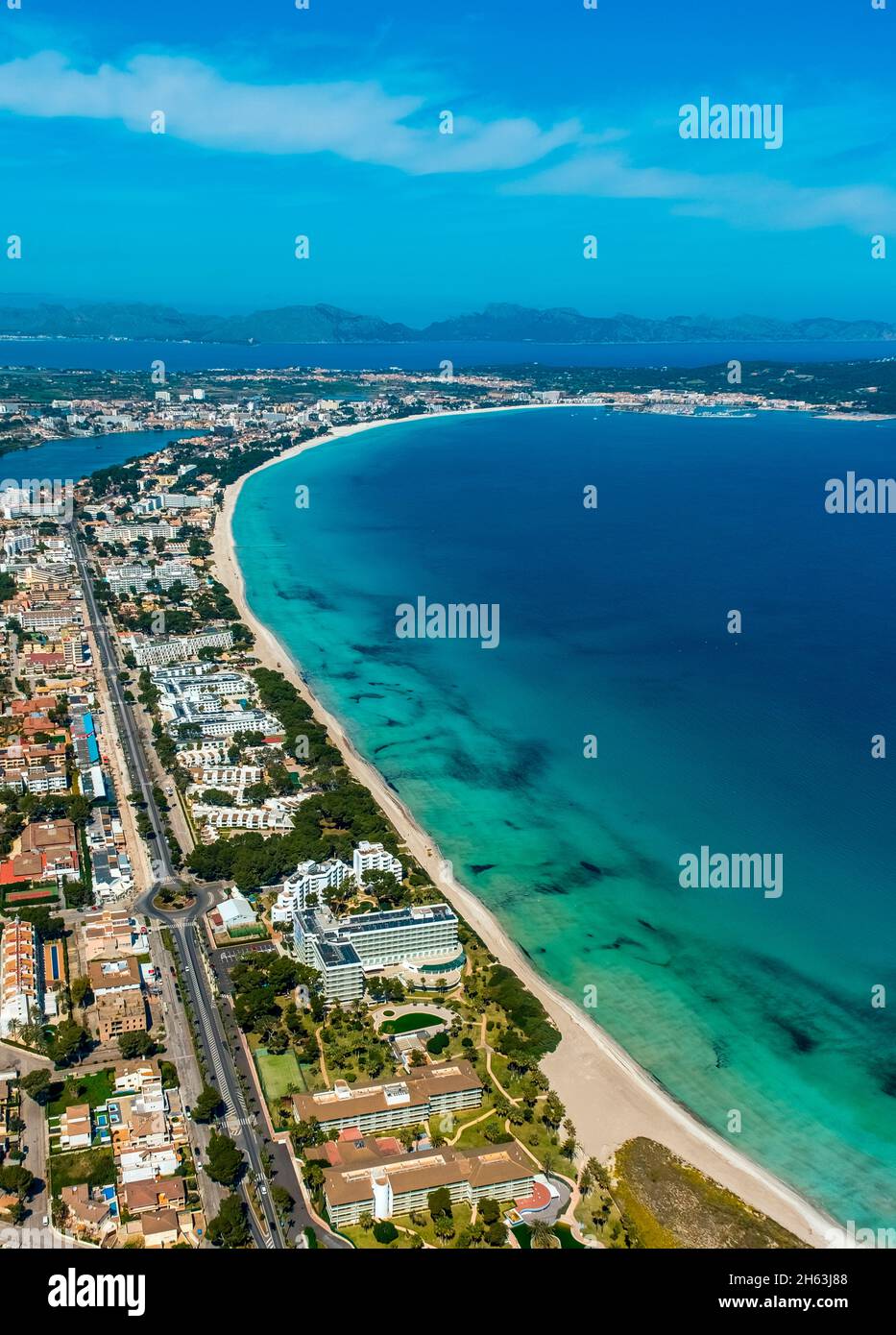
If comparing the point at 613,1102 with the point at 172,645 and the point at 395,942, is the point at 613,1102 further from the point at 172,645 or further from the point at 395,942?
the point at 172,645

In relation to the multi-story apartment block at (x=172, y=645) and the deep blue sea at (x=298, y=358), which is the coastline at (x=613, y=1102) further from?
the deep blue sea at (x=298, y=358)

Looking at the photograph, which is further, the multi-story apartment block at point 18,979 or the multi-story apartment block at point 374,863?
the multi-story apartment block at point 374,863

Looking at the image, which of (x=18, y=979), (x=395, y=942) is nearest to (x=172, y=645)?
(x=18, y=979)

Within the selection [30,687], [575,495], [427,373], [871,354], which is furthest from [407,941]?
[871,354]

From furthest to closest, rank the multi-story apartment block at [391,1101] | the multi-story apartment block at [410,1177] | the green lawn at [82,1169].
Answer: the multi-story apartment block at [391,1101] < the green lawn at [82,1169] < the multi-story apartment block at [410,1177]

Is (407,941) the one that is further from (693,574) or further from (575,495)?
(575,495)

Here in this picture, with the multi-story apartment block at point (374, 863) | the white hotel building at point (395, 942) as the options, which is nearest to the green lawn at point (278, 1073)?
the white hotel building at point (395, 942)
